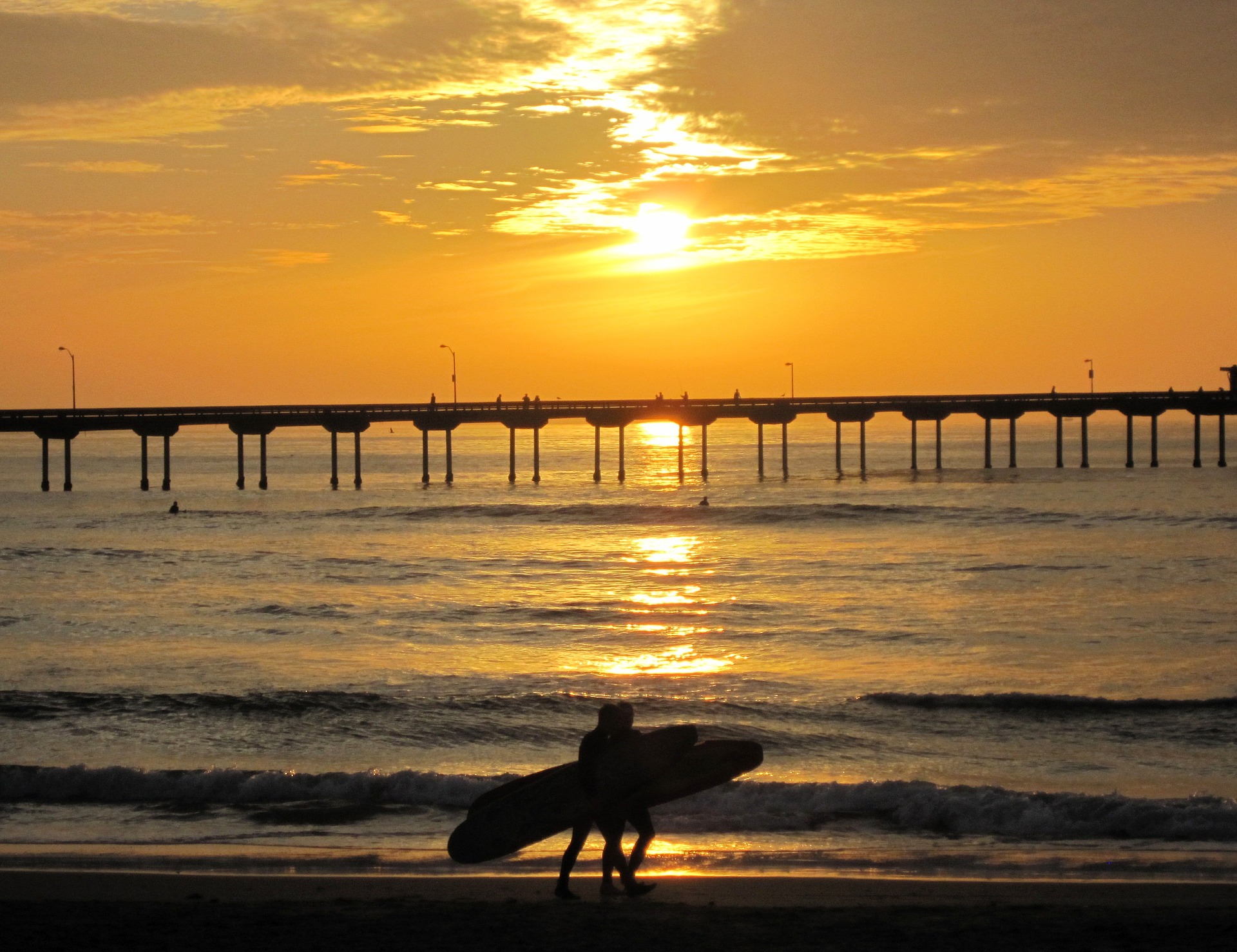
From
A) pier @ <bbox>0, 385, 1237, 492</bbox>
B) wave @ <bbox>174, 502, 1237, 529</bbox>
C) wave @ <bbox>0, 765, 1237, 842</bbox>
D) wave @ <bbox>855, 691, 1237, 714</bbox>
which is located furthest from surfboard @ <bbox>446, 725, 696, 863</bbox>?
pier @ <bbox>0, 385, 1237, 492</bbox>

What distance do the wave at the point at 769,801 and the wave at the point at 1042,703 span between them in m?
4.43

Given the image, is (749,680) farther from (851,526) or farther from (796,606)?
(851,526)

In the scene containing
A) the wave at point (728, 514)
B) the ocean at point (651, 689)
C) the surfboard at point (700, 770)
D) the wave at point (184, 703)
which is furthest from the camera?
the wave at point (728, 514)

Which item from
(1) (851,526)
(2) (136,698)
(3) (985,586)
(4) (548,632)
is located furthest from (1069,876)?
Result: (1) (851,526)

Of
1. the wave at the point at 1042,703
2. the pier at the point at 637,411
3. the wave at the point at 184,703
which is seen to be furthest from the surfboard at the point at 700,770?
the pier at the point at 637,411

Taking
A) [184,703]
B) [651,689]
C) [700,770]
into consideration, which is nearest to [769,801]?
[700,770]

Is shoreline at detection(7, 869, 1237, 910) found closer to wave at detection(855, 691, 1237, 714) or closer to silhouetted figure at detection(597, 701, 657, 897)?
silhouetted figure at detection(597, 701, 657, 897)

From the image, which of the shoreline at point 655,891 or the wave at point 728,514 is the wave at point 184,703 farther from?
the wave at point 728,514

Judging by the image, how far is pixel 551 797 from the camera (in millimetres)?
8539

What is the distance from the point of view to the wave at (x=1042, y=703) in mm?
15984

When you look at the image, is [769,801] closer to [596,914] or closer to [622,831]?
[622,831]

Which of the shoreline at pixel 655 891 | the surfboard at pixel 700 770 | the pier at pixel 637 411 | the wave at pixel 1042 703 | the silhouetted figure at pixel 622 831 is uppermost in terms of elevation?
the pier at pixel 637 411

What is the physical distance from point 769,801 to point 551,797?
3795mm

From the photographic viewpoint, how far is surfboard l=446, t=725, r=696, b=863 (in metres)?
8.14
